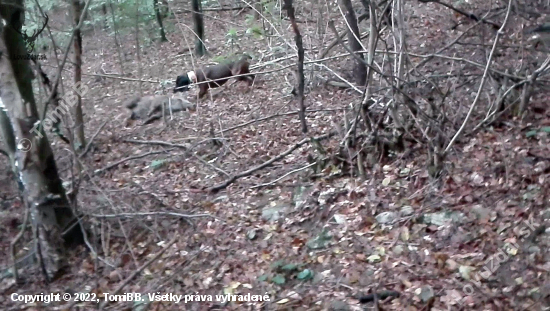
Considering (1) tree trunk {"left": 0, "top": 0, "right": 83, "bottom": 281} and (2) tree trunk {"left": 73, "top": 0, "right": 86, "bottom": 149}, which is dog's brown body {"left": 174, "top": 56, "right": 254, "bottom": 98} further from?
(1) tree trunk {"left": 0, "top": 0, "right": 83, "bottom": 281}

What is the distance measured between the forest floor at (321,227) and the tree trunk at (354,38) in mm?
856

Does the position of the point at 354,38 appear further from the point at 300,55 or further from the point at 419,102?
the point at 419,102

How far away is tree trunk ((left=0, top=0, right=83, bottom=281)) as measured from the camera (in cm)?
512

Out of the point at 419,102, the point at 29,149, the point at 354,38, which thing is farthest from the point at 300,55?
the point at 29,149

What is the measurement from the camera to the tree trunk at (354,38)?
284 inches

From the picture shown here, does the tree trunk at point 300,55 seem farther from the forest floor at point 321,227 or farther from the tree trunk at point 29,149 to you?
the tree trunk at point 29,149

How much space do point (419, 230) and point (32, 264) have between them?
11.8ft

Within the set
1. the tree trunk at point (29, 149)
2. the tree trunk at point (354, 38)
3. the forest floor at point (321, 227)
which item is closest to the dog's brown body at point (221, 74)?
the tree trunk at point (354, 38)

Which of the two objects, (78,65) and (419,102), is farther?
(78,65)

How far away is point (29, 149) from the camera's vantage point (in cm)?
523

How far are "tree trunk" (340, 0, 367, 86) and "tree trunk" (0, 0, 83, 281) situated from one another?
130 inches

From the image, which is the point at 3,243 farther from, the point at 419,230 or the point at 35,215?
the point at 419,230

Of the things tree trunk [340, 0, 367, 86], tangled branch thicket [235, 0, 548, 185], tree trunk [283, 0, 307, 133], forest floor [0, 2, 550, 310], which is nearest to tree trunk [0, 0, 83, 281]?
forest floor [0, 2, 550, 310]

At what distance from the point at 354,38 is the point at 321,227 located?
3.13 m
